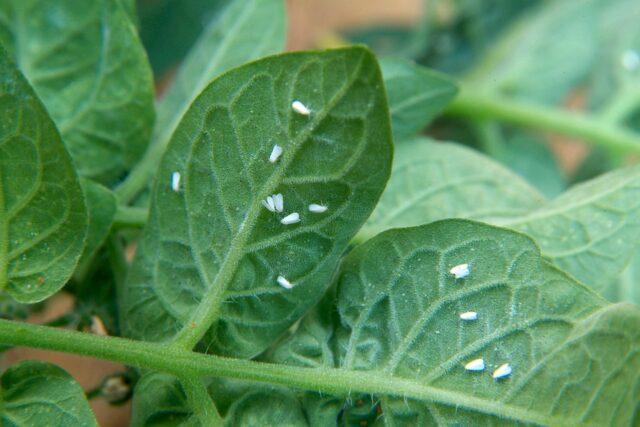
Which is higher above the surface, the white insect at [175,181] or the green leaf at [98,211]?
the white insect at [175,181]

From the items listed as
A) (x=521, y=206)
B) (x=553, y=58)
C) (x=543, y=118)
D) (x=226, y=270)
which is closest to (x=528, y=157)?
(x=543, y=118)

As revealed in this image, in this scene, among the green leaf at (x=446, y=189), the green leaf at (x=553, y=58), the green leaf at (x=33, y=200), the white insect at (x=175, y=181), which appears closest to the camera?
the green leaf at (x=33, y=200)

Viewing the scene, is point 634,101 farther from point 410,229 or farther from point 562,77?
point 410,229

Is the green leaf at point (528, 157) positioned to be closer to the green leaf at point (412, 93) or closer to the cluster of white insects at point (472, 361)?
the green leaf at point (412, 93)

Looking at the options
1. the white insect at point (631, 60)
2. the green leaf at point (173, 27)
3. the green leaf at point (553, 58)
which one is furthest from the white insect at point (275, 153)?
the white insect at point (631, 60)

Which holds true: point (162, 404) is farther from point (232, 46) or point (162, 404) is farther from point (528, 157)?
point (528, 157)

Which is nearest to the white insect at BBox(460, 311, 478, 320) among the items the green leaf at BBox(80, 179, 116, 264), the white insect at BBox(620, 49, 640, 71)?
the green leaf at BBox(80, 179, 116, 264)

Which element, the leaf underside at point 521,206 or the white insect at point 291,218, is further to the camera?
the leaf underside at point 521,206

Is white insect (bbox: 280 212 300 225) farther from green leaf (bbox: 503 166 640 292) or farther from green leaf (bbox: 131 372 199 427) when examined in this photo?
green leaf (bbox: 503 166 640 292)
